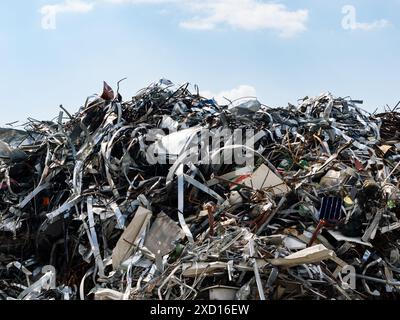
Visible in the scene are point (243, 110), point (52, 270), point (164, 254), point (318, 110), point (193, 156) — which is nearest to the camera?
point (164, 254)

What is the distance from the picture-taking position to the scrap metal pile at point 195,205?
3.79 metres

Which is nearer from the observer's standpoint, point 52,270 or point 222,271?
point 222,271

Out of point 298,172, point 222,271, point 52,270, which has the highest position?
point 298,172

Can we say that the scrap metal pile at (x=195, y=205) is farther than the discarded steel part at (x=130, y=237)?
No

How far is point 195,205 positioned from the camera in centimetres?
485

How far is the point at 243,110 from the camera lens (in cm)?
623

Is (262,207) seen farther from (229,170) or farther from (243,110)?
(243,110)

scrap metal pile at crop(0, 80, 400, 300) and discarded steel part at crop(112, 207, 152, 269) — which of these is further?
discarded steel part at crop(112, 207, 152, 269)

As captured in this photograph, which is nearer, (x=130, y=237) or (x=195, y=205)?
(x=130, y=237)

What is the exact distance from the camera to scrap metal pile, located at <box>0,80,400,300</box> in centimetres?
379

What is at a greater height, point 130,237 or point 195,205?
point 195,205

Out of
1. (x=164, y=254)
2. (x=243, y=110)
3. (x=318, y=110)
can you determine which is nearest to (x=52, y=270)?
(x=164, y=254)
